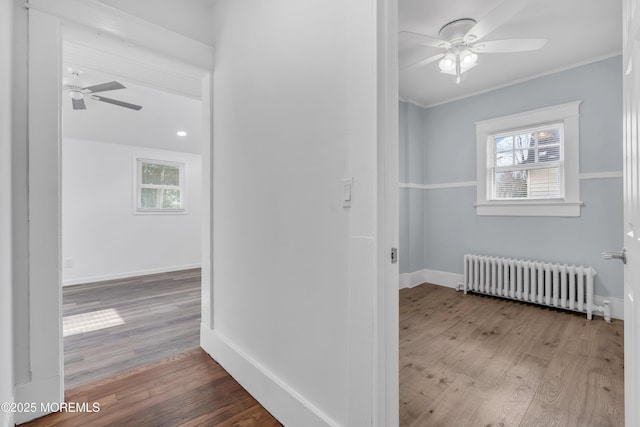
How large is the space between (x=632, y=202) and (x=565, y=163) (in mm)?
2828

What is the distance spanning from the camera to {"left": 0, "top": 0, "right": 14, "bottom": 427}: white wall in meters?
1.28

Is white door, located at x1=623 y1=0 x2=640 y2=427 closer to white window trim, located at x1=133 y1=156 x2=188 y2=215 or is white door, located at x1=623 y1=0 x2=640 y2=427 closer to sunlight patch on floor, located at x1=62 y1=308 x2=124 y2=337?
sunlight patch on floor, located at x1=62 y1=308 x2=124 y2=337

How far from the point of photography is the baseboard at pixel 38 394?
1.47m

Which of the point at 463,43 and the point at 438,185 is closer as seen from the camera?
the point at 463,43

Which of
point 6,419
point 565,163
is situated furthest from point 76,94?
point 565,163

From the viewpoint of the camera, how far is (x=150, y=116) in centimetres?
380

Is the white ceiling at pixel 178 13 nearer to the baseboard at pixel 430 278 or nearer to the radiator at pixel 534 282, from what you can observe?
the baseboard at pixel 430 278

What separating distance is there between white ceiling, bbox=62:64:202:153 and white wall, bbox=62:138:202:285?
1.06 ft

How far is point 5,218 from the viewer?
1346mm

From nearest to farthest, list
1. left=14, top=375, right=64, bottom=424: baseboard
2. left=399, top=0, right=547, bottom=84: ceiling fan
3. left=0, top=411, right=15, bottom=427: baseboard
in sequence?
1. left=0, top=411, right=15, bottom=427: baseboard
2. left=14, top=375, right=64, bottom=424: baseboard
3. left=399, top=0, right=547, bottom=84: ceiling fan

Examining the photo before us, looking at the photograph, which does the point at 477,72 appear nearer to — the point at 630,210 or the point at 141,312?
the point at 630,210

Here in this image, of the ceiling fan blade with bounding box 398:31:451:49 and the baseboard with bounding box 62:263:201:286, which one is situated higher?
the ceiling fan blade with bounding box 398:31:451:49

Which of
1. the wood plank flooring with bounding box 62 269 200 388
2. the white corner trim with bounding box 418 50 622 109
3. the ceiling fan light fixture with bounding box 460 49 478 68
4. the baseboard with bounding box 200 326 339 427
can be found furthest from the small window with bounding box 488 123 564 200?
the wood plank flooring with bounding box 62 269 200 388

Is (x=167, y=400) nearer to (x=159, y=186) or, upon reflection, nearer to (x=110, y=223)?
(x=110, y=223)
